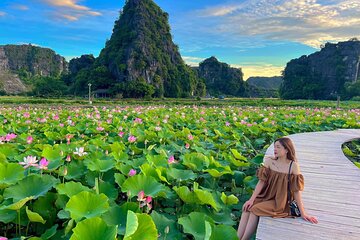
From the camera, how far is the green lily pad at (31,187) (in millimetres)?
1849

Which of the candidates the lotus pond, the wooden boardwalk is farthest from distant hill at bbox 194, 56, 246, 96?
the lotus pond

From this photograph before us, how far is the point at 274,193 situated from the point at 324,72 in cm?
7201

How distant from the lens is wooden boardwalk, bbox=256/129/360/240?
1898 mm

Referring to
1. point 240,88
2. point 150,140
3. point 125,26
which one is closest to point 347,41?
point 240,88

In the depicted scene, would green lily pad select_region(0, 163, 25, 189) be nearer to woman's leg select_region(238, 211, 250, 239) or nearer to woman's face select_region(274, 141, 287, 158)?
woman's leg select_region(238, 211, 250, 239)

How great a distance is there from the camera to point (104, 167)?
2336 mm

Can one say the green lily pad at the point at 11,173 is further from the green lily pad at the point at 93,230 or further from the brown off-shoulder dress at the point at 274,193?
the brown off-shoulder dress at the point at 274,193

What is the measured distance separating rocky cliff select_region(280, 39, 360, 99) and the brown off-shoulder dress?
64803 millimetres

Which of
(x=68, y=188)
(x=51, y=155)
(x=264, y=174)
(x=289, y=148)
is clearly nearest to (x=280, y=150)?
(x=289, y=148)

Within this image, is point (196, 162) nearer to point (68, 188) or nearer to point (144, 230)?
point (68, 188)

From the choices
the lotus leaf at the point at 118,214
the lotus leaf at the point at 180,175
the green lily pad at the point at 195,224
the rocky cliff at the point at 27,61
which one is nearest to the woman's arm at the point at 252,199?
the lotus leaf at the point at 180,175

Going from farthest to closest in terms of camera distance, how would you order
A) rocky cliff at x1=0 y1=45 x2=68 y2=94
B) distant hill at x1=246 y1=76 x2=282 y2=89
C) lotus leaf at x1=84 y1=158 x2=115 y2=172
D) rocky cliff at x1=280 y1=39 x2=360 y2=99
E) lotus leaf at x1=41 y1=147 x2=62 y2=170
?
distant hill at x1=246 y1=76 x2=282 y2=89
rocky cliff at x1=0 y1=45 x2=68 y2=94
rocky cliff at x1=280 y1=39 x2=360 y2=99
lotus leaf at x1=41 y1=147 x2=62 y2=170
lotus leaf at x1=84 y1=158 x2=115 y2=172

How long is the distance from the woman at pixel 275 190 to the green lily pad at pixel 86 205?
0.95 m

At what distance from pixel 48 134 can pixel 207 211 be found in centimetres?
278
